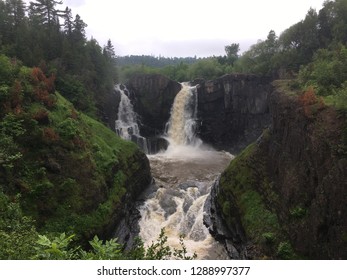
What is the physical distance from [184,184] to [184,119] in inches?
923

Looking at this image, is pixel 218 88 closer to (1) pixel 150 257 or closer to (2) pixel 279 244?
(2) pixel 279 244

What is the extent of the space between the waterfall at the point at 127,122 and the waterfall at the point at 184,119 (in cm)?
529

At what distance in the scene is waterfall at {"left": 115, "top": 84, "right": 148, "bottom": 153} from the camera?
51750 millimetres

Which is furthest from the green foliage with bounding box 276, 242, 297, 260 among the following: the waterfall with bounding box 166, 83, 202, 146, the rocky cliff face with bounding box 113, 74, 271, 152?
the rocky cliff face with bounding box 113, 74, 271, 152

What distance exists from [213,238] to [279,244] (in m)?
6.94

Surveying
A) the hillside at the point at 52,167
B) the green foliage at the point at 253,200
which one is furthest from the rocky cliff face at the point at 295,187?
the hillside at the point at 52,167

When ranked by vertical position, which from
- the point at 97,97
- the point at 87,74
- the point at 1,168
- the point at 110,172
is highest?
the point at 87,74

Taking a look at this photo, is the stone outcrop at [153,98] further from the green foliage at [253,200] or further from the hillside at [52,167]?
the green foliage at [253,200]

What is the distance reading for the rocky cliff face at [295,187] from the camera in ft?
52.4

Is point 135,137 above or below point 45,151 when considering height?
below

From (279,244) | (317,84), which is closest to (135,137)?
(317,84)

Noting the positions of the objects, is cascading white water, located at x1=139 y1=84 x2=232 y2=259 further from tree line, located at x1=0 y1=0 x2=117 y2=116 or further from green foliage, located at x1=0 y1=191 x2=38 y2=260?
tree line, located at x1=0 y1=0 x2=117 y2=116
